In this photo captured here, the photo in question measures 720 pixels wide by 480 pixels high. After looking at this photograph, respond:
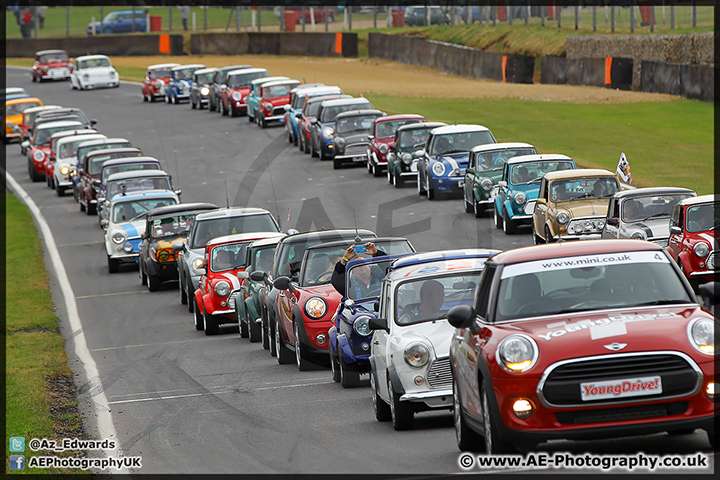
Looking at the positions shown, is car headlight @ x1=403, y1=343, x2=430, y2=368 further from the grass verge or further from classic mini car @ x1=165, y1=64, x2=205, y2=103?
classic mini car @ x1=165, y1=64, x2=205, y2=103

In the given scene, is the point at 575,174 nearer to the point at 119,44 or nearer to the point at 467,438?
the point at 467,438

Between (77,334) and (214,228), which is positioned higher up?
(214,228)

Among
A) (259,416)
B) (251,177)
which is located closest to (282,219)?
(251,177)

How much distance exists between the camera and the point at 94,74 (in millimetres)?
64188

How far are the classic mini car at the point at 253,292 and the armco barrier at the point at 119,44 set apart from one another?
59861mm

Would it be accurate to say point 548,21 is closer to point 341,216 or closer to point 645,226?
point 341,216

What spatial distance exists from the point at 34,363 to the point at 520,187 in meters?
11.5

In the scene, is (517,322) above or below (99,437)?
above

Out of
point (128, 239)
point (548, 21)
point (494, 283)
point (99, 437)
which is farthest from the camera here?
point (548, 21)

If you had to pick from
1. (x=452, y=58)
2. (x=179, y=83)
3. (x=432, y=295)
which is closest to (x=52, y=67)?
(x=179, y=83)

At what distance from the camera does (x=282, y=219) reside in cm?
3022

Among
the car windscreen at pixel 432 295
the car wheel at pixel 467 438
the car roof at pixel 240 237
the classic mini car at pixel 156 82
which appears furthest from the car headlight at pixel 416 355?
the classic mini car at pixel 156 82

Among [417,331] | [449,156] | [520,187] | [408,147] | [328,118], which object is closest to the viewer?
[417,331]

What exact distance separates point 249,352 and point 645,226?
692cm
